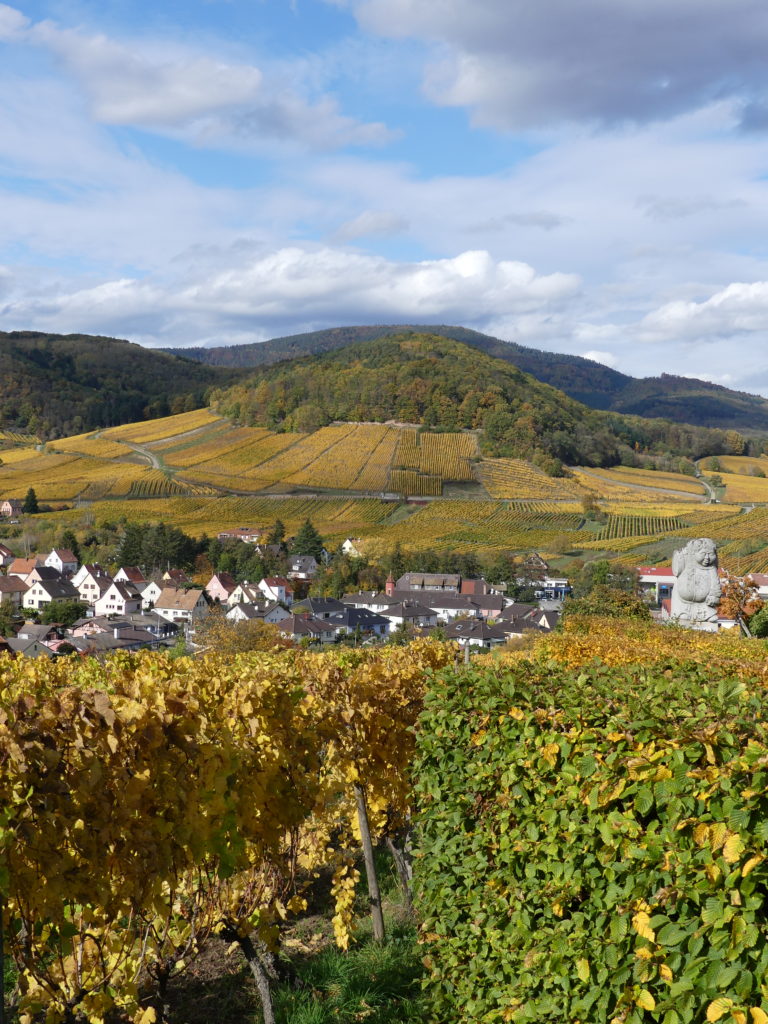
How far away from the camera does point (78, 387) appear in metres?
164

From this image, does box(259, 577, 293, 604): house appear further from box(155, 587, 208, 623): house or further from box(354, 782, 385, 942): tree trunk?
box(354, 782, 385, 942): tree trunk

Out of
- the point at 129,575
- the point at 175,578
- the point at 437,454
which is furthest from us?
A: the point at 437,454

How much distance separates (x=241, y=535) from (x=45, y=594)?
69.0 ft

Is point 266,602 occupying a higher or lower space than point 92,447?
lower

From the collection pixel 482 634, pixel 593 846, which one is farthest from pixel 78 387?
pixel 593 846


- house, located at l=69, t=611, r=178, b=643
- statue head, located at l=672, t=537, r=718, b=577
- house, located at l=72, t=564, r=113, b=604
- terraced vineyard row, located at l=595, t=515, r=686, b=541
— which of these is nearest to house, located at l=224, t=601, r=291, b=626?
house, located at l=69, t=611, r=178, b=643

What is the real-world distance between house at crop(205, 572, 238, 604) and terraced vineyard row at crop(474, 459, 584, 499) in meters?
38.1

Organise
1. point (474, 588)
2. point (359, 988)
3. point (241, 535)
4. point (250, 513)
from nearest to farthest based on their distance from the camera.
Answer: point (359, 988)
point (474, 588)
point (241, 535)
point (250, 513)

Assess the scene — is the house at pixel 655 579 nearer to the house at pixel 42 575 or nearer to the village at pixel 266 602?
the village at pixel 266 602

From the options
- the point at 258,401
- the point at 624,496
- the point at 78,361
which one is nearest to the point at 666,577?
the point at 624,496

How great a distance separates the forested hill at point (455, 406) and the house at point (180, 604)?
2328 inches

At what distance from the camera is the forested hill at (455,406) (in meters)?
116

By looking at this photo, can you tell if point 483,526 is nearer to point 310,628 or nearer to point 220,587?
point 220,587

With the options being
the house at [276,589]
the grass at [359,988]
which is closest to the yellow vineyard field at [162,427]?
the house at [276,589]
